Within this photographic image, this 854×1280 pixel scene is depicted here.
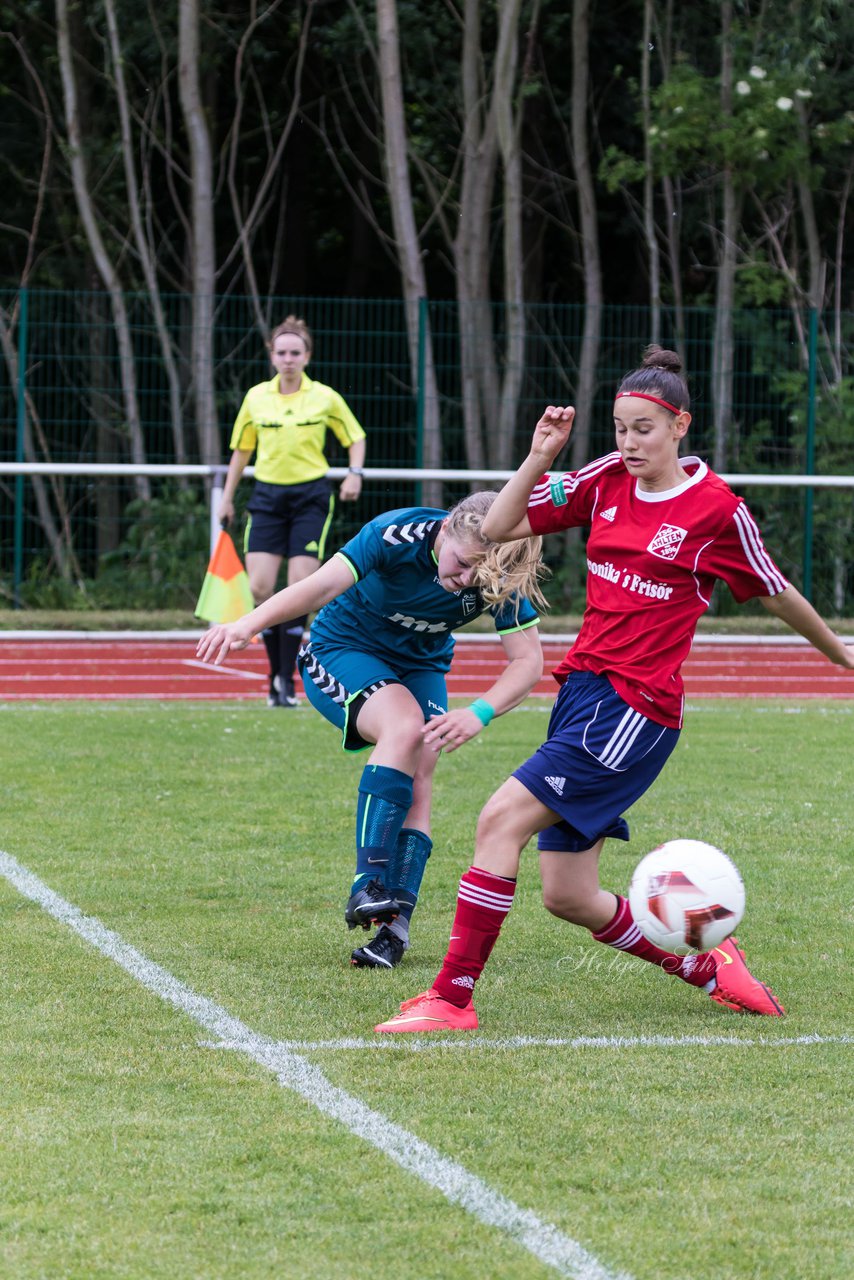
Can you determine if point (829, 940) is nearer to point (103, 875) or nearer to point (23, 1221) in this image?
point (103, 875)

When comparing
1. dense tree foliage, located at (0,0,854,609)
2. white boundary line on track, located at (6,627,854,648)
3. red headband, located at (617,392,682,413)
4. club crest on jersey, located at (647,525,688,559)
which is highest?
dense tree foliage, located at (0,0,854,609)

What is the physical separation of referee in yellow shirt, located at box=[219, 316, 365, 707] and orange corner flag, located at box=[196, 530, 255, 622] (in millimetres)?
116

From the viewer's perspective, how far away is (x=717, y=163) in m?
18.0

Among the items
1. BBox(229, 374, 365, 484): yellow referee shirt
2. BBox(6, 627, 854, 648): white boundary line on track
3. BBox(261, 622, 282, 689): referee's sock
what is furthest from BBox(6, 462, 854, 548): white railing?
BBox(261, 622, 282, 689): referee's sock

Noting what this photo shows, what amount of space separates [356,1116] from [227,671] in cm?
945

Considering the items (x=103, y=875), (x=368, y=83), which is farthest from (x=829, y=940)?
(x=368, y=83)

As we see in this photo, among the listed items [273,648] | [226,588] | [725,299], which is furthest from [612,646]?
[725,299]

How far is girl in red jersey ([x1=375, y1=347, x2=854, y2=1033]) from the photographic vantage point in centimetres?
442

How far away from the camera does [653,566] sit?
4.48m

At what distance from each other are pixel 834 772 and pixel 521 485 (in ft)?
15.1

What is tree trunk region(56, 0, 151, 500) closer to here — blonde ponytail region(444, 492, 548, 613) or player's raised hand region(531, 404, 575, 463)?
blonde ponytail region(444, 492, 548, 613)

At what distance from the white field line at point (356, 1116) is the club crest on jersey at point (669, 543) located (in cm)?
151

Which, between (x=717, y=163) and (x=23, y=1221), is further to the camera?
(x=717, y=163)

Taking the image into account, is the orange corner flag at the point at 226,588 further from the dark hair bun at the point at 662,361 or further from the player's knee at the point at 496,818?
the player's knee at the point at 496,818
